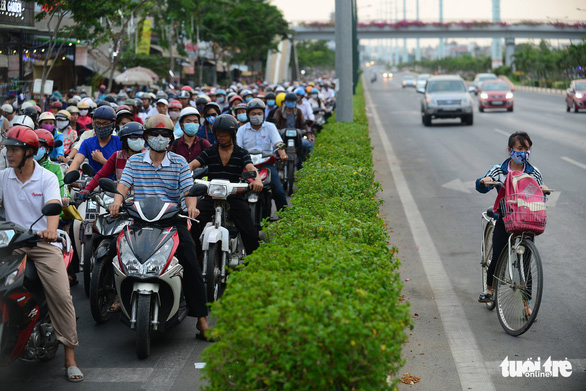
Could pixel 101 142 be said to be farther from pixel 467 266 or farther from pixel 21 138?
pixel 467 266

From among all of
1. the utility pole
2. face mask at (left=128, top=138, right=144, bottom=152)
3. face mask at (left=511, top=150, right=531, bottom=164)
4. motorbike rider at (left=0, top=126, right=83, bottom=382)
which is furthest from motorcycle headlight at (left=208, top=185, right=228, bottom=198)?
the utility pole

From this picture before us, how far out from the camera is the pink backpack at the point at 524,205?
20.9 ft

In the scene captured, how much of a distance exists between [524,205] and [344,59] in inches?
476

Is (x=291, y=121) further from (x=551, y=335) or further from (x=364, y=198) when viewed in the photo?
(x=551, y=335)

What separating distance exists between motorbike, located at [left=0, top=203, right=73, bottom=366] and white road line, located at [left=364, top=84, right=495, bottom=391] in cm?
291

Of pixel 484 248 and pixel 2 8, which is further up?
pixel 2 8

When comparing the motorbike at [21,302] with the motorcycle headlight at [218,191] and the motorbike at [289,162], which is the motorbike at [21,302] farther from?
the motorbike at [289,162]

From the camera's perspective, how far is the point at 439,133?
87.9 ft

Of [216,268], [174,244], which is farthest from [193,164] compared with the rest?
[174,244]

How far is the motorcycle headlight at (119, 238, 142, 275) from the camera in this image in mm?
6031

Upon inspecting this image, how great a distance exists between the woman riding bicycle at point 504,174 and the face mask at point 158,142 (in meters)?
2.68

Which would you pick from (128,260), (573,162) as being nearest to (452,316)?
(128,260)

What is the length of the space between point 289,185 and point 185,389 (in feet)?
29.8

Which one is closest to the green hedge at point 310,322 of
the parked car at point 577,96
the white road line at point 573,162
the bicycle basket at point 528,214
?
the bicycle basket at point 528,214
